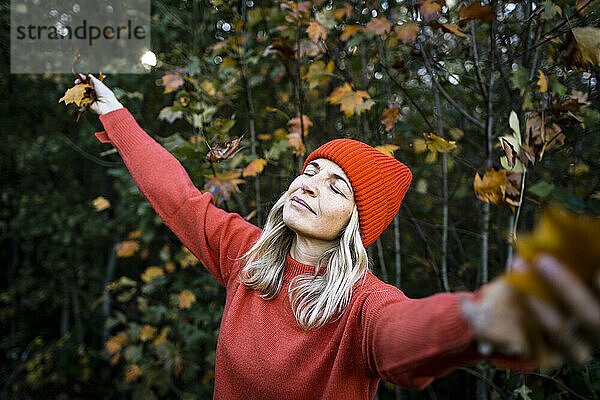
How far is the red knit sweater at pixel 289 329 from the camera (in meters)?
0.67

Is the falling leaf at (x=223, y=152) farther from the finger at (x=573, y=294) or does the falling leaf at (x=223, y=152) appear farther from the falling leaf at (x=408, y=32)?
the finger at (x=573, y=294)

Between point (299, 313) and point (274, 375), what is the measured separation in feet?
0.57

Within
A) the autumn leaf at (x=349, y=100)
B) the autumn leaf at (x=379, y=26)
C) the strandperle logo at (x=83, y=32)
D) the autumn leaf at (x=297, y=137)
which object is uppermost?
the strandperle logo at (x=83, y=32)

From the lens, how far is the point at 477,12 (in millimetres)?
1382

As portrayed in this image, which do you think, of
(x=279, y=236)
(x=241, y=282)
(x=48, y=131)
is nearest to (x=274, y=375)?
(x=241, y=282)

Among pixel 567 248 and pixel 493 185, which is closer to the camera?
pixel 567 248

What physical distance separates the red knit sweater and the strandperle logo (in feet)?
5.02

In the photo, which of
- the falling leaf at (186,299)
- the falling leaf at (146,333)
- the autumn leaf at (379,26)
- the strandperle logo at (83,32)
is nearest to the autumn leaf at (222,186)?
the autumn leaf at (379,26)

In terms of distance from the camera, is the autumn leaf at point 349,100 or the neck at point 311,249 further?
the autumn leaf at point 349,100

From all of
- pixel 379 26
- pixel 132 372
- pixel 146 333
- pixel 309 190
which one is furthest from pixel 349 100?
pixel 132 372

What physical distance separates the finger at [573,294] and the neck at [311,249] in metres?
0.79

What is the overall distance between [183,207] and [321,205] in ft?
1.68

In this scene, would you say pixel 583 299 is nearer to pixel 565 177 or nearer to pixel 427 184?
pixel 565 177

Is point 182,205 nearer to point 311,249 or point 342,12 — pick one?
point 311,249
